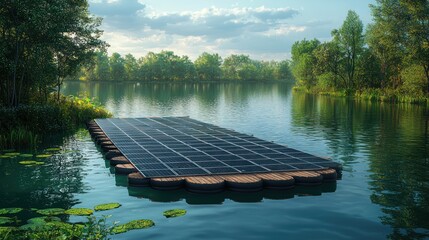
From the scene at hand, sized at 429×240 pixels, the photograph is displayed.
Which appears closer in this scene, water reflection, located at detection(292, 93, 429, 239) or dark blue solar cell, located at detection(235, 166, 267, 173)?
water reflection, located at detection(292, 93, 429, 239)

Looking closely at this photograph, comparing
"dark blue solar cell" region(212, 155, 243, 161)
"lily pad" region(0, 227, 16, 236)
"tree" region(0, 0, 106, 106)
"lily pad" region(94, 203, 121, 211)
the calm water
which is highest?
"tree" region(0, 0, 106, 106)

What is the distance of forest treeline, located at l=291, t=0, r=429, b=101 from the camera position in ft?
228

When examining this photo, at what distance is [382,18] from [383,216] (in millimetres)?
68731

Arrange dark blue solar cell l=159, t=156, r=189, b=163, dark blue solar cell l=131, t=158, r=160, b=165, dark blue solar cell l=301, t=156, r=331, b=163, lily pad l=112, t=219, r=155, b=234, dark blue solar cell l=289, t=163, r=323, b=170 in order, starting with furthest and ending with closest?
dark blue solar cell l=301, t=156, r=331, b=163 → dark blue solar cell l=159, t=156, r=189, b=163 → dark blue solar cell l=131, t=158, r=160, b=165 → dark blue solar cell l=289, t=163, r=323, b=170 → lily pad l=112, t=219, r=155, b=234

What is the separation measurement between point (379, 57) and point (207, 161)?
248 ft

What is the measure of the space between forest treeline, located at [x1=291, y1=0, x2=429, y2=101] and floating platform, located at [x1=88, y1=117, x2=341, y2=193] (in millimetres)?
52806

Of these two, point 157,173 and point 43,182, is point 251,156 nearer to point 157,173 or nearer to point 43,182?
point 157,173

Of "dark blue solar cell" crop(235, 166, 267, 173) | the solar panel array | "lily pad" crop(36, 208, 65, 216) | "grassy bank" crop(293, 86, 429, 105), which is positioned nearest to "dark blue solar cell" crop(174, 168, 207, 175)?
the solar panel array

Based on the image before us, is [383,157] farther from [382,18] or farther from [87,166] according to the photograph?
[382,18]

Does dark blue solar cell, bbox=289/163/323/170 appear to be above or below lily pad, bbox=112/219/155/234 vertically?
above

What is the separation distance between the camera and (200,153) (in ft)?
67.7

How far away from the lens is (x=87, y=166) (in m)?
20.2

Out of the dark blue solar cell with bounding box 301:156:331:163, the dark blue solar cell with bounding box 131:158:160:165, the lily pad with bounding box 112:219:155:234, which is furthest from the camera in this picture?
the dark blue solar cell with bounding box 301:156:331:163

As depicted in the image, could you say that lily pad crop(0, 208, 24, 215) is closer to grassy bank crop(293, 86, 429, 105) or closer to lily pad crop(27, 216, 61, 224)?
lily pad crop(27, 216, 61, 224)
